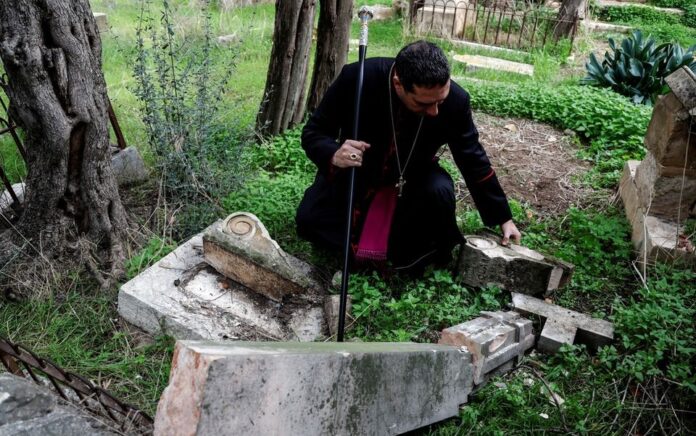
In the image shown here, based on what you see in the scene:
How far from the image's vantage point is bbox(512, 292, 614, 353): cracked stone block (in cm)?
324

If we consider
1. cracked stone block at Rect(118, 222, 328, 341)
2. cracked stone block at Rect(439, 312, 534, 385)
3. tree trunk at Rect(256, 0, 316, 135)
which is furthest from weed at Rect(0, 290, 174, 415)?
tree trunk at Rect(256, 0, 316, 135)

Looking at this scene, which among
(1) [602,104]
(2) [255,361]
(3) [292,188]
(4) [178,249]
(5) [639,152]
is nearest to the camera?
(2) [255,361]

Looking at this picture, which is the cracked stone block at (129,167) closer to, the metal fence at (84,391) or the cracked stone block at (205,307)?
the cracked stone block at (205,307)

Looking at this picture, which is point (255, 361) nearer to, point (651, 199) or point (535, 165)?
point (651, 199)

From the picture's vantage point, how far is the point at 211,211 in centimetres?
423

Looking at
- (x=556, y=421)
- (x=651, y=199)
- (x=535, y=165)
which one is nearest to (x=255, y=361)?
(x=556, y=421)

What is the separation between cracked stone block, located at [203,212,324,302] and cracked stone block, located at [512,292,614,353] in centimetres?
139

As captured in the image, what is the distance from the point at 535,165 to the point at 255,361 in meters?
4.56

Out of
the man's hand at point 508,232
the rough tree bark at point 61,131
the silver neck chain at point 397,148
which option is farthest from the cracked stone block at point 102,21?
the man's hand at point 508,232

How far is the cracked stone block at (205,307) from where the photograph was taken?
3256 mm

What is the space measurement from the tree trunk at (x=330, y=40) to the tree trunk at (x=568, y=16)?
20.4ft

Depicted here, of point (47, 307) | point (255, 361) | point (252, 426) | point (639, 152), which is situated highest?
point (255, 361)

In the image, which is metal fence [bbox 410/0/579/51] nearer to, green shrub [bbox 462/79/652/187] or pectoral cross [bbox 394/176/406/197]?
green shrub [bbox 462/79/652/187]

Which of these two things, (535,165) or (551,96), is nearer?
(535,165)
